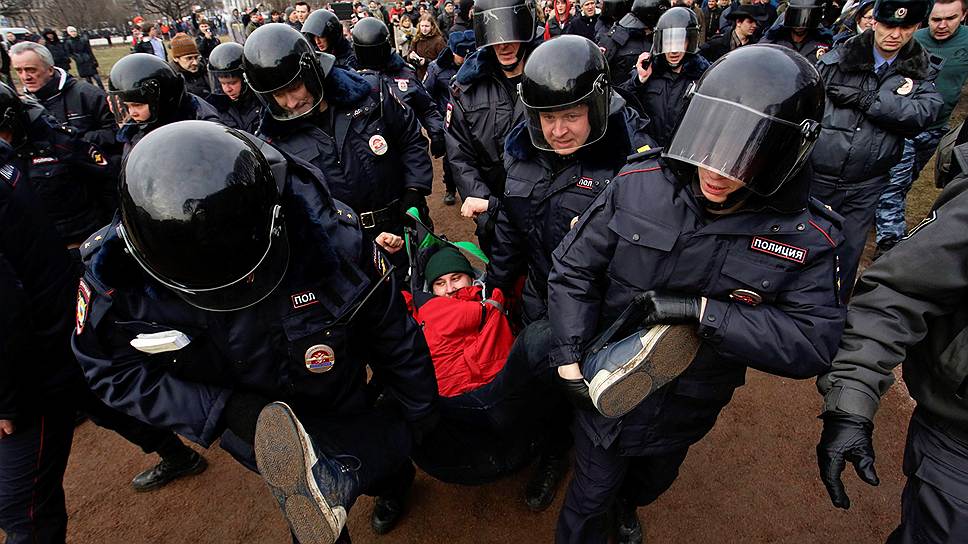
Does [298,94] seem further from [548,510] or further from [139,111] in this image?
[548,510]

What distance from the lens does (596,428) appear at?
2.08 metres

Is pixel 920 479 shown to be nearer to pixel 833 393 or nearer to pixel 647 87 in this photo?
pixel 833 393

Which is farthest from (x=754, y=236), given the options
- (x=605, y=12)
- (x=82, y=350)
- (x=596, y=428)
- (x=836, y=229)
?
(x=605, y=12)

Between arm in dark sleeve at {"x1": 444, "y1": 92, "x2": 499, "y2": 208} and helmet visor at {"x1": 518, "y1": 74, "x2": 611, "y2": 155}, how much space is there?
1126 millimetres

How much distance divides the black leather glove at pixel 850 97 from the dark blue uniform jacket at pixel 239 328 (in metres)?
3.45

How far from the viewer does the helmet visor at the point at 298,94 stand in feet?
9.64

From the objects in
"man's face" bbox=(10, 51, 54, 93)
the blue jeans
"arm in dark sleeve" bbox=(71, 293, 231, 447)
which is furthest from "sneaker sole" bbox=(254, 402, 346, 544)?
the blue jeans

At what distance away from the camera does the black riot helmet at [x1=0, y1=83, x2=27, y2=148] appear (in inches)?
115

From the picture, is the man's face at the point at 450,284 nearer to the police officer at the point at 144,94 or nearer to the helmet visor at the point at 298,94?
the helmet visor at the point at 298,94

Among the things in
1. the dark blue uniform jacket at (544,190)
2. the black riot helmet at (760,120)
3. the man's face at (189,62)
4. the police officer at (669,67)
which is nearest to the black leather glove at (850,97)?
the police officer at (669,67)

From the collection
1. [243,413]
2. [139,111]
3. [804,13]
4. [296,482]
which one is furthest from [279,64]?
[804,13]

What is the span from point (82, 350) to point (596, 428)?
72.0 inches

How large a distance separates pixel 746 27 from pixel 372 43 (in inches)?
169

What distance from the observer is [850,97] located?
3551mm
